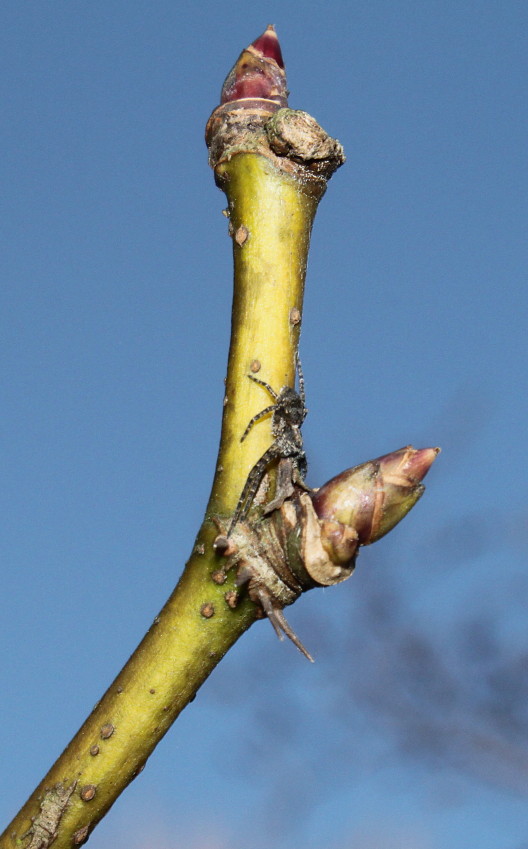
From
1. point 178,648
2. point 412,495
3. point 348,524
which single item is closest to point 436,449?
point 412,495

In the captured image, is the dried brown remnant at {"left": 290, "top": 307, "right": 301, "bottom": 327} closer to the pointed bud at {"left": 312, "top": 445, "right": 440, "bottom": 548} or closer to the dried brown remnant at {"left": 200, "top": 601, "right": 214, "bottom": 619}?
the pointed bud at {"left": 312, "top": 445, "right": 440, "bottom": 548}

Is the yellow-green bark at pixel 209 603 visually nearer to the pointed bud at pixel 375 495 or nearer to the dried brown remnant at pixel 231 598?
the dried brown remnant at pixel 231 598

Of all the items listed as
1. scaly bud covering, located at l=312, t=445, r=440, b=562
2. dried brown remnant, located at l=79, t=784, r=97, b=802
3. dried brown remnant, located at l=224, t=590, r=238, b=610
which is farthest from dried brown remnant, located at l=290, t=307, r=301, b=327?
dried brown remnant, located at l=79, t=784, r=97, b=802

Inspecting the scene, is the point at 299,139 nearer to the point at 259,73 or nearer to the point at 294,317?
the point at 259,73

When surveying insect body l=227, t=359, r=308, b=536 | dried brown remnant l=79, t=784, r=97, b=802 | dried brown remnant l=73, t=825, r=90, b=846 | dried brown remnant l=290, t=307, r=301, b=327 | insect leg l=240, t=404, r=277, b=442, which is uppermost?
dried brown remnant l=290, t=307, r=301, b=327

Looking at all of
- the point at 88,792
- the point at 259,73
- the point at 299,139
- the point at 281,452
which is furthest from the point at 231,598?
the point at 259,73

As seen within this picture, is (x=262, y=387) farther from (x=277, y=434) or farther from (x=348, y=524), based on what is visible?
(x=348, y=524)

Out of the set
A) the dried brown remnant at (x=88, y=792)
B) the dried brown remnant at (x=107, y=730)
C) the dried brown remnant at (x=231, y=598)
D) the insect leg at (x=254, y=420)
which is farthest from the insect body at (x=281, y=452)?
the dried brown remnant at (x=88, y=792)

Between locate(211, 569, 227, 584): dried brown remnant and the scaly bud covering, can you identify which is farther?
locate(211, 569, 227, 584): dried brown remnant
